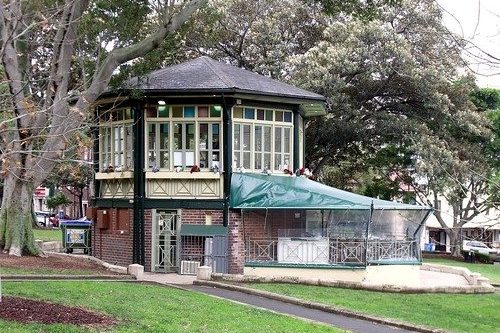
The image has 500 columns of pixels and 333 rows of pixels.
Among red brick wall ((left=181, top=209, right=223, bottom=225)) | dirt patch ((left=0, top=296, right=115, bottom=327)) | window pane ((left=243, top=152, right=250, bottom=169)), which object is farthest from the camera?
window pane ((left=243, top=152, right=250, bottom=169))

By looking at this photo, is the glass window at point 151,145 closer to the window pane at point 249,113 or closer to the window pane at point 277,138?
the window pane at point 249,113

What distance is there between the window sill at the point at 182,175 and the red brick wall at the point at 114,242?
4.90 ft

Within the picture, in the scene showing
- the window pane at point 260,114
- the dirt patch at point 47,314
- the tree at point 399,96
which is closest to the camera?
the dirt patch at point 47,314

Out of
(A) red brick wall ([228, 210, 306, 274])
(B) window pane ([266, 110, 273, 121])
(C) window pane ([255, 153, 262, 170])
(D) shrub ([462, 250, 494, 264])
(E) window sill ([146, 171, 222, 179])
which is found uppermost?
(B) window pane ([266, 110, 273, 121])

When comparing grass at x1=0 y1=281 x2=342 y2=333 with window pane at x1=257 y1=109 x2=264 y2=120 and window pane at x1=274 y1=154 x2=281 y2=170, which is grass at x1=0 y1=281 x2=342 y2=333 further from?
window pane at x1=274 y1=154 x2=281 y2=170

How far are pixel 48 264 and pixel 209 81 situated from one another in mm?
7927

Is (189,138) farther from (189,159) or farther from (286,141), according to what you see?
(286,141)

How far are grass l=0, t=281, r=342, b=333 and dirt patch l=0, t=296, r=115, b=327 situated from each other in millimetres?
306

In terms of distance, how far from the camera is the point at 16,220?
22.1 meters

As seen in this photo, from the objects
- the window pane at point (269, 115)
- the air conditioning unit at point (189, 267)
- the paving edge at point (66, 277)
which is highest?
the window pane at point (269, 115)

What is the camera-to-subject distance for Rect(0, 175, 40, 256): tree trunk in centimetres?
2209

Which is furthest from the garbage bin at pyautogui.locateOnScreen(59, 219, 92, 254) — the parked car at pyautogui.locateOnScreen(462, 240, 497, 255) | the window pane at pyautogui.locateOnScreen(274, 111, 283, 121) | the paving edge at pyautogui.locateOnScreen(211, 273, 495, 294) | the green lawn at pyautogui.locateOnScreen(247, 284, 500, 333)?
the parked car at pyautogui.locateOnScreen(462, 240, 497, 255)

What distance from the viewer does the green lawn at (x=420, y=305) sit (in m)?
15.2

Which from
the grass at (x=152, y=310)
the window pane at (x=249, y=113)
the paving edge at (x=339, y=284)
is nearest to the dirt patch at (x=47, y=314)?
the grass at (x=152, y=310)
